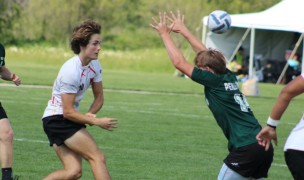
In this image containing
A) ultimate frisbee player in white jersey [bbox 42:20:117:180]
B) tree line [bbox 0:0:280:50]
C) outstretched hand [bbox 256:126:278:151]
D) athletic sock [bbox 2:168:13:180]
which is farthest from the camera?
tree line [bbox 0:0:280:50]

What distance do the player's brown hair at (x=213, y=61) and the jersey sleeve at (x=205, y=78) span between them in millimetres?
108

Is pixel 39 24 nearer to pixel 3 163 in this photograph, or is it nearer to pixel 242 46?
pixel 242 46

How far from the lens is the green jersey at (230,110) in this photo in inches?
320

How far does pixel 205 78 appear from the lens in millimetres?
8172

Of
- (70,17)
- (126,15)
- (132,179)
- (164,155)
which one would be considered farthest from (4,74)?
(126,15)

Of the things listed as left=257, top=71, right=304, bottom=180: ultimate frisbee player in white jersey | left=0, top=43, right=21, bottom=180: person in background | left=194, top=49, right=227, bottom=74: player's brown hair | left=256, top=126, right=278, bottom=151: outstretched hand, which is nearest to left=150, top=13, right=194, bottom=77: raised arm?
left=194, top=49, right=227, bottom=74: player's brown hair

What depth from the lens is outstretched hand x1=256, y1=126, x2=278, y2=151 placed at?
282 inches

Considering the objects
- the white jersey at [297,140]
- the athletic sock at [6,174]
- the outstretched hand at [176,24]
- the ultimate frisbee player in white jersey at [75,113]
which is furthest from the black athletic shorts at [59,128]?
the white jersey at [297,140]

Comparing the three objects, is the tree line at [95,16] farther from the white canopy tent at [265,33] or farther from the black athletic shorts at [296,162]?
the black athletic shorts at [296,162]

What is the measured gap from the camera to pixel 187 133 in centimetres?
1656

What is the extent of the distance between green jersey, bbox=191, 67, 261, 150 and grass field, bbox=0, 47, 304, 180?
10.6ft

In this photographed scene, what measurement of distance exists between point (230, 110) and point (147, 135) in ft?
25.4

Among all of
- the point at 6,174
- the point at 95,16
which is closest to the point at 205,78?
the point at 6,174

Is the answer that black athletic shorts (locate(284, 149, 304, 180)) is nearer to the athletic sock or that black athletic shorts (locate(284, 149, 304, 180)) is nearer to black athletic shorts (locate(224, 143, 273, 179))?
black athletic shorts (locate(224, 143, 273, 179))
